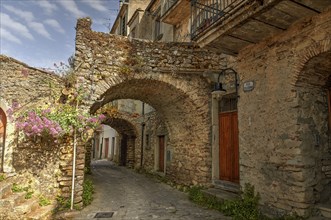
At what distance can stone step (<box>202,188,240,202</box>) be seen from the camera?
580cm

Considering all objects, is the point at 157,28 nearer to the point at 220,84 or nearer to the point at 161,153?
the point at 161,153

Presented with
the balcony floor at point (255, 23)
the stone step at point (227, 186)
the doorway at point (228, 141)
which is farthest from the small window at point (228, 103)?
the stone step at point (227, 186)

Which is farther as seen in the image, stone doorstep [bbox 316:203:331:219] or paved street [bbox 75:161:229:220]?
paved street [bbox 75:161:229:220]

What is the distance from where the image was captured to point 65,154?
6.00 m

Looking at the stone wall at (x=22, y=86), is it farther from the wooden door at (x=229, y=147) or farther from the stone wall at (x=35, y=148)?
the wooden door at (x=229, y=147)

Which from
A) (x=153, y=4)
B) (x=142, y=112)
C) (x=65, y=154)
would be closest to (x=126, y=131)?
(x=142, y=112)

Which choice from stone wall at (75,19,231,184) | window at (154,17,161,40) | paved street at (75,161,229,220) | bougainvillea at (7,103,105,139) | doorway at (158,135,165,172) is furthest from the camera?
window at (154,17,161,40)

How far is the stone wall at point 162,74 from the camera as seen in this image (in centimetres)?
650

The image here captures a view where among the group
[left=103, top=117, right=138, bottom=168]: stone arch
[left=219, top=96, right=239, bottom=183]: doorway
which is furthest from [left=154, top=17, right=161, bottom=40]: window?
[left=219, top=96, right=239, bottom=183]: doorway

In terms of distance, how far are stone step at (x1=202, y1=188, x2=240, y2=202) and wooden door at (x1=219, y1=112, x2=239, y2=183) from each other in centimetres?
42

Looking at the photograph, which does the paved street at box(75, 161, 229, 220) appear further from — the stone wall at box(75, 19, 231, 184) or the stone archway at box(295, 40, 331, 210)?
the stone archway at box(295, 40, 331, 210)

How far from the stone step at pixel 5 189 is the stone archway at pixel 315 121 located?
5.68 meters

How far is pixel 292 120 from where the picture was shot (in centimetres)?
435

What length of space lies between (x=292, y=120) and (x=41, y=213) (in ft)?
16.8
